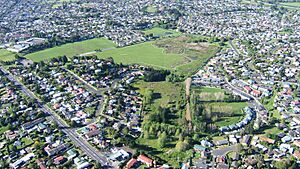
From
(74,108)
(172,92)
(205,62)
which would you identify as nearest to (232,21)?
(205,62)

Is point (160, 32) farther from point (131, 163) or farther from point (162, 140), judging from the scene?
point (131, 163)

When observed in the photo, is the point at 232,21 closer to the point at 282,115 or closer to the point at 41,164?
the point at 282,115

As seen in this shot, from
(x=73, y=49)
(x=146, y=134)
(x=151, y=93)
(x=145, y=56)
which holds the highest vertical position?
(x=73, y=49)

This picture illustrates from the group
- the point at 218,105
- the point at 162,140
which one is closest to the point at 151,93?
the point at 218,105

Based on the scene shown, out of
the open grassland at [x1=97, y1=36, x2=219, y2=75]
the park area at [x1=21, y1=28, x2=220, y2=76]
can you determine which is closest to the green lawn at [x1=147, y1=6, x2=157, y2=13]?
the park area at [x1=21, y1=28, x2=220, y2=76]

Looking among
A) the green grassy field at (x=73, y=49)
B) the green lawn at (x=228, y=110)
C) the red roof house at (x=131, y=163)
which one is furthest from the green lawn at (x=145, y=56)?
the red roof house at (x=131, y=163)

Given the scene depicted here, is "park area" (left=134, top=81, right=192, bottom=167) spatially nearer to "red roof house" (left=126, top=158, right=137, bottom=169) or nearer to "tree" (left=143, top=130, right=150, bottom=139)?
"tree" (left=143, top=130, right=150, bottom=139)

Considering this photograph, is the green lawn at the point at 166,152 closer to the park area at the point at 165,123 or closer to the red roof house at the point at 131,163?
the park area at the point at 165,123
